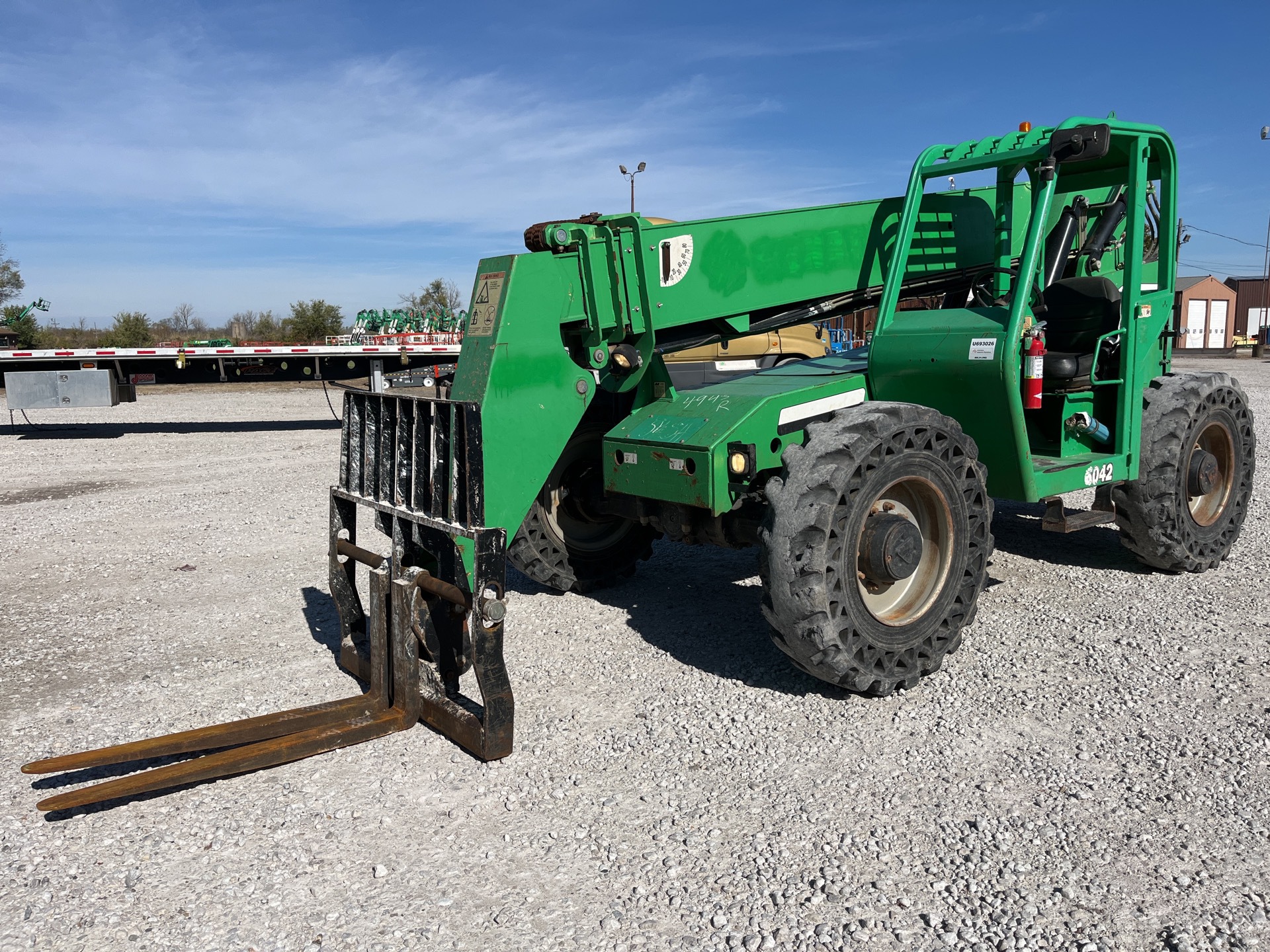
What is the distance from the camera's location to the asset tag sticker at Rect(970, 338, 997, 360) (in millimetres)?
4828

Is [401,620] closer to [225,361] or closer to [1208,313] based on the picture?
Result: [225,361]

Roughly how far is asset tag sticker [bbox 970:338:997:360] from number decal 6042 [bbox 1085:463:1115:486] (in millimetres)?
1174

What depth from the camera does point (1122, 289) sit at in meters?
5.54

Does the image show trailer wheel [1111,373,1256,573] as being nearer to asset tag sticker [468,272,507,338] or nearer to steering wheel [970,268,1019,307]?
steering wheel [970,268,1019,307]

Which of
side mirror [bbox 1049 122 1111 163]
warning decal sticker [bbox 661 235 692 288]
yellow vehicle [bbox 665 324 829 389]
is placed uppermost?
side mirror [bbox 1049 122 1111 163]

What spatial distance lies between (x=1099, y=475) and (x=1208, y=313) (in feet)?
201

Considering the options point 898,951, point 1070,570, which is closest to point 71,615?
point 898,951

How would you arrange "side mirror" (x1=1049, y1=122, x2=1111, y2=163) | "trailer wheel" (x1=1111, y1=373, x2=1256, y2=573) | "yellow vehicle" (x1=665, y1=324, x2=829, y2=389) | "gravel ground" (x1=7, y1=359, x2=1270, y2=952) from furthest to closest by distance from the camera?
"yellow vehicle" (x1=665, y1=324, x2=829, y2=389) → "trailer wheel" (x1=1111, y1=373, x2=1256, y2=573) → "side mirror" (x1=1049, y1=122, x2=1111, y2=163) → "gravel ground" (x1=7, y1=359, x2=1270, y2=952)

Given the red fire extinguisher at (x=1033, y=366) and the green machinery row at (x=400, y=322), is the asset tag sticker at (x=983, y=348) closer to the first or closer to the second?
the red fire extinguisher at (x=1033, y=366)

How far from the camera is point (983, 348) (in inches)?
191

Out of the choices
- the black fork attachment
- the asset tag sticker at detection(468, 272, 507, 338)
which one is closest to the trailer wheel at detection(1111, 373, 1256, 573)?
the asset tag sticker at detection(468, 272, 507, 338)

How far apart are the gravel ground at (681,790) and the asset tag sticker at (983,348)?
151 cm

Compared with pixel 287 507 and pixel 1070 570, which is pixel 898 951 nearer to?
pixel 1070 570

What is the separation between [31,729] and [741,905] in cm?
329
